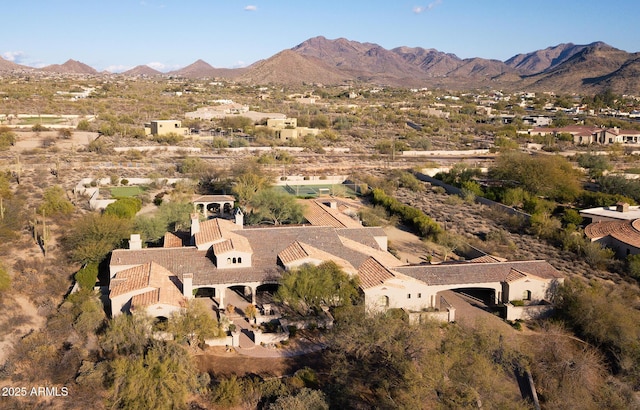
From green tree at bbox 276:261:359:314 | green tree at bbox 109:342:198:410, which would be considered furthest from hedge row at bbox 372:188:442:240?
green tree at bbox 109:342:198:410

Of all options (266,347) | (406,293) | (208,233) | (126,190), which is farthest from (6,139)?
(406,293)

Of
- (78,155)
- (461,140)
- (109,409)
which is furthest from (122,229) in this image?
(461,140)

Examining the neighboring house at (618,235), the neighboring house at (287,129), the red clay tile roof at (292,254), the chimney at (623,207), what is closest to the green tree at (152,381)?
the red clay tile roof at (292,254)

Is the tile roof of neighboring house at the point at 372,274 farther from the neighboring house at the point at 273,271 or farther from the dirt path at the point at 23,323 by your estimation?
the dirt path at the point at 23,323

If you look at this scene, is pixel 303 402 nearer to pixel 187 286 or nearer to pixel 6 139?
pixel 187 286

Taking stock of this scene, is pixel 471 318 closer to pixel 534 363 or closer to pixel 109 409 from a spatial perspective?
pixel 534 363

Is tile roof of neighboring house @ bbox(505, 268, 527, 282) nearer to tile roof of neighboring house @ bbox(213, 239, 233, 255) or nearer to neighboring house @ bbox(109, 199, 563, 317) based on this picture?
neighboring house @ bbox(109, 199, 563, 317)

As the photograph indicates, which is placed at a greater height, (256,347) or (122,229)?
(122,229)
